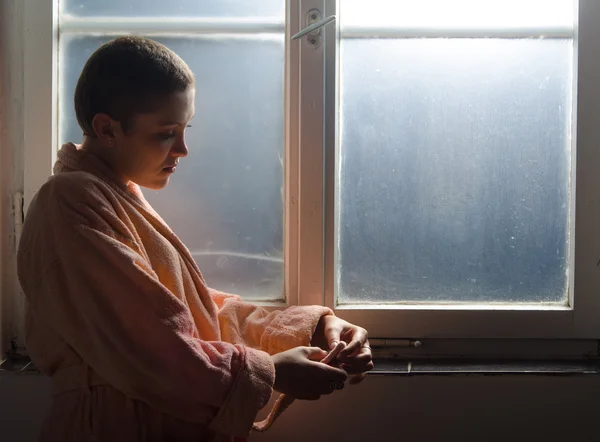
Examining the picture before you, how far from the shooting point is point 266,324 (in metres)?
1.24

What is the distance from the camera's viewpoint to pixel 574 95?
142cm

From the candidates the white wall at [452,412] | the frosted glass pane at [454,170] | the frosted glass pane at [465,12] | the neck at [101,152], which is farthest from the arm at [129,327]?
the frosted glass pane at [465,12]

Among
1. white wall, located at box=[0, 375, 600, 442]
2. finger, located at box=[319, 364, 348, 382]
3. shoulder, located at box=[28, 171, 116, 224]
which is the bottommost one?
white wall, located at box=[0, 375, 600, 442]

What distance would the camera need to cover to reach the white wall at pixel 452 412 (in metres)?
1.38

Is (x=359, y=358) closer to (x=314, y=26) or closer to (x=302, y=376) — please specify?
(x=302, y=376)

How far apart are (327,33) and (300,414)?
2.58 ft

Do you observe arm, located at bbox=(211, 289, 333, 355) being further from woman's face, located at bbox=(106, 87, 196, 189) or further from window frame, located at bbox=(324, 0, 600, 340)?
woman's face, located at bbox=(106, 87, 196, 189)

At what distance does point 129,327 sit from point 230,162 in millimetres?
607

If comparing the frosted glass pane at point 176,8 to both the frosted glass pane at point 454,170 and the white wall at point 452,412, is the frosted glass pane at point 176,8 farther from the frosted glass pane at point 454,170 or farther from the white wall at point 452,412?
the white wall at point 452,412

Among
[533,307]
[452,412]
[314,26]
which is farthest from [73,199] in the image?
[533,307]

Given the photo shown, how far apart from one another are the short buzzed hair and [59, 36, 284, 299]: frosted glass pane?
424mm

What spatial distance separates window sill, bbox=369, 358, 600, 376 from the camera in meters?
1.38

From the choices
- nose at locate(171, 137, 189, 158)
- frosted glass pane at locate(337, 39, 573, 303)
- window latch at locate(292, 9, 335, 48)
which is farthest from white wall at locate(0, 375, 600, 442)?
window latch at locate(292, 9, 335, 48)

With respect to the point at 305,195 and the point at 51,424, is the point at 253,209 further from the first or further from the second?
the point at 51,424
